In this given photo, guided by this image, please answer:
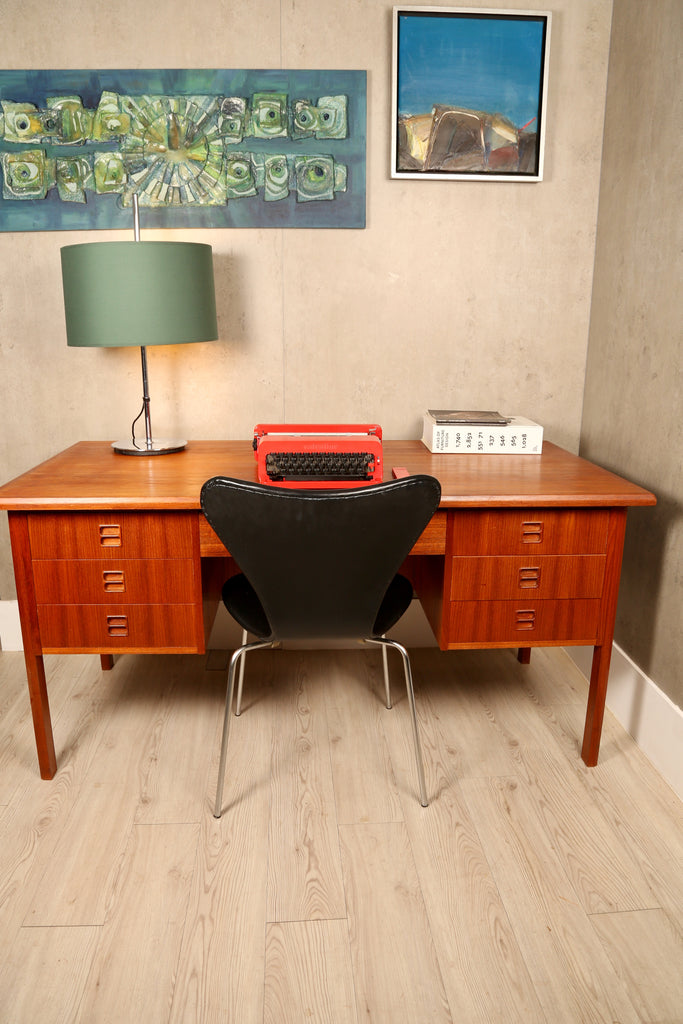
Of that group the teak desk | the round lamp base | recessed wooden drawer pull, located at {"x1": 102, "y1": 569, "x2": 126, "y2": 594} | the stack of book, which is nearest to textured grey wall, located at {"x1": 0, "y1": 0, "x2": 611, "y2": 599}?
the round lamp base

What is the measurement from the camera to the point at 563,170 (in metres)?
2.15

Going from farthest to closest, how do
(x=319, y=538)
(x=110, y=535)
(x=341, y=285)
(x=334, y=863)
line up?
(x=341, y=285), (x=110, y=535), (x=334, y=863), (x=319, y=538)

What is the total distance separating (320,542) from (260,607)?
0.43 meters

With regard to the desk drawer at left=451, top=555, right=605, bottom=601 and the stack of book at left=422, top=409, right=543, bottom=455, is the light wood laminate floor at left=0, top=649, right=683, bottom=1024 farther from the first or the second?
the stack of book at left=422, top=409, right=543, bottom=455

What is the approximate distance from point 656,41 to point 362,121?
0.81m

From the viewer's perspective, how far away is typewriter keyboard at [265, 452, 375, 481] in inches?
65.6

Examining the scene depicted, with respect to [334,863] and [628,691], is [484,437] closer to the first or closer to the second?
[628,691]

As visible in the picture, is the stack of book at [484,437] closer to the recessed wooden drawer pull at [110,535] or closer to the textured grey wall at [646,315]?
the textured grey wall at [646,315]

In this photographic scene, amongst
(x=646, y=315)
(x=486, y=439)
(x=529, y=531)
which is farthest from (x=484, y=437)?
(x=646, y=315)

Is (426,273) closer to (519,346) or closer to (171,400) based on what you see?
(519,346)

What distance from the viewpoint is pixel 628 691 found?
2.00 meters

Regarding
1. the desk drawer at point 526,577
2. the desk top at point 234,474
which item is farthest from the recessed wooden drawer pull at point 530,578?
the desk top at point 234,474

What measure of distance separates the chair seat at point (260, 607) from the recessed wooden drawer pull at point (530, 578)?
0.28 m

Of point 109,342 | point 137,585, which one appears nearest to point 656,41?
point 109,342
